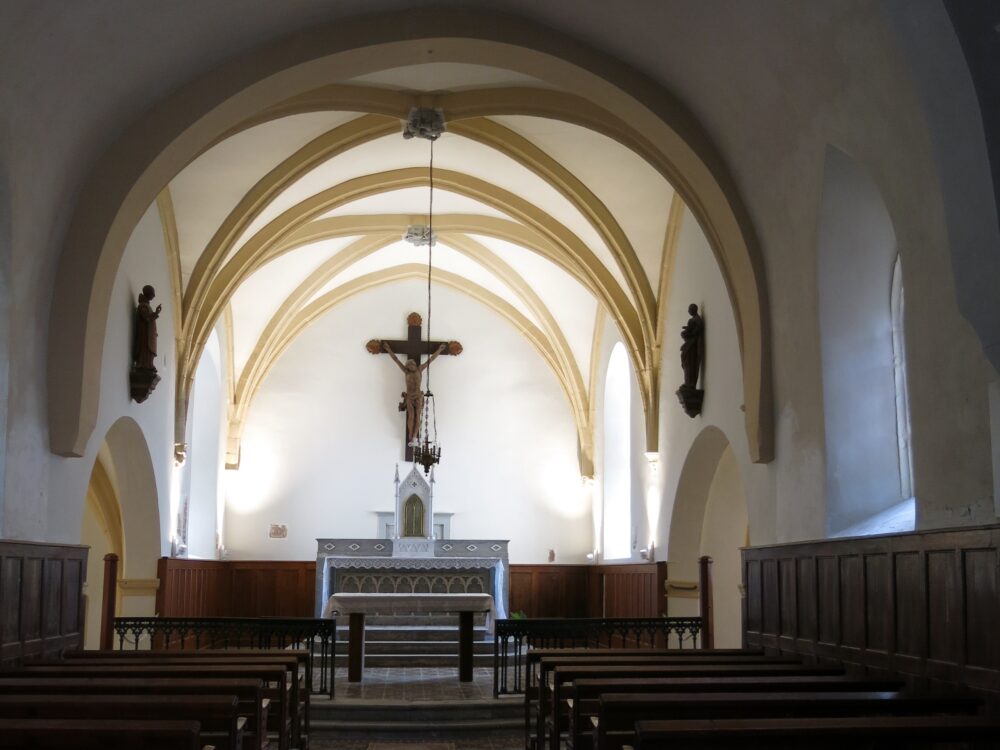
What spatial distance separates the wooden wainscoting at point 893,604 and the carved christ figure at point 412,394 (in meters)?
10.7

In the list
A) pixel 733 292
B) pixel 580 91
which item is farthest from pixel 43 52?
pixel 733 292

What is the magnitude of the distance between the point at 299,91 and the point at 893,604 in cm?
616

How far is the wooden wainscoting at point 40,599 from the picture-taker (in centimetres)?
784

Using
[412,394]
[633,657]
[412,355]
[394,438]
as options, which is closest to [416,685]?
[633,657]

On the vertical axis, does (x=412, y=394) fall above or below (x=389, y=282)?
below

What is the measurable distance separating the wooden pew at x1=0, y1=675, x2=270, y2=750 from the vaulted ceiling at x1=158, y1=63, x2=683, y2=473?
6034 mm

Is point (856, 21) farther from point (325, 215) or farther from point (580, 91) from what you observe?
point (325, 215)

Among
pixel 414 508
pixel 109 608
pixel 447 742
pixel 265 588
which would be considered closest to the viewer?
pixel 447 742

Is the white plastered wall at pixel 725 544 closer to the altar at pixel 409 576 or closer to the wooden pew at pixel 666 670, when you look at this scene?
the altar at pixel 409 576

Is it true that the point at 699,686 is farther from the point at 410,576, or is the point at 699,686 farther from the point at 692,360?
the point at 410,576

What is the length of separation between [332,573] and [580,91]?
8.55 m

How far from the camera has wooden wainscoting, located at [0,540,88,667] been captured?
784 cm

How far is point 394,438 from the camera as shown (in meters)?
19.9

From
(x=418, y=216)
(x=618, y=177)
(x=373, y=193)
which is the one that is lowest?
(x=618, y=177)
